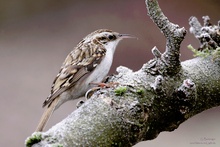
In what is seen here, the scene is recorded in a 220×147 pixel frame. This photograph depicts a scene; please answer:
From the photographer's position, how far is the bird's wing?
1.55 metres

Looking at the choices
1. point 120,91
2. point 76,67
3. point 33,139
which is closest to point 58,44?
point 76,67

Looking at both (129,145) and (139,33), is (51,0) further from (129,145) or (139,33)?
(129,145)

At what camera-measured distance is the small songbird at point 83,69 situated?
1536mm

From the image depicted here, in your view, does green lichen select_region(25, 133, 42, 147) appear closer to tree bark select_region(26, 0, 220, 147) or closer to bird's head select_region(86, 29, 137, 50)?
tree bark select_region(26, 0, 220, 147)

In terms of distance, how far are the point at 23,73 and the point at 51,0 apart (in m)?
0.38

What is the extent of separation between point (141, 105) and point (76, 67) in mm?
441

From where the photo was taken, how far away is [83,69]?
166cm

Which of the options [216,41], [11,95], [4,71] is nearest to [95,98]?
[216,41]

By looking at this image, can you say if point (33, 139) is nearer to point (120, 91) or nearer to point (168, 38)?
point (120, 91)

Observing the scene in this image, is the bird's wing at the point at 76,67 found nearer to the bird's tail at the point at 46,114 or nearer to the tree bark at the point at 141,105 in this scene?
the bird's tail at the point at 46,114

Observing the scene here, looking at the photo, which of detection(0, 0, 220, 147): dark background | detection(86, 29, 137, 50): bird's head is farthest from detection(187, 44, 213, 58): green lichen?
detection(0, 0, 220, 147): dark background

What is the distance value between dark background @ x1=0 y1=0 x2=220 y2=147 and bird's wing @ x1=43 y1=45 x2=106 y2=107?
20.9 inches

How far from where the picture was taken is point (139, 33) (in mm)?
2459

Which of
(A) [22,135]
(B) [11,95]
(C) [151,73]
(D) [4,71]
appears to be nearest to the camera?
(C) [151,73]
